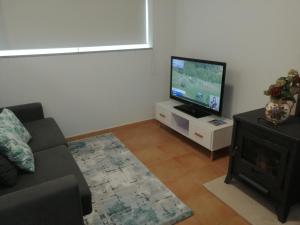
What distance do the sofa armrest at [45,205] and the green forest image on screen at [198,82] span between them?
76.5 inches

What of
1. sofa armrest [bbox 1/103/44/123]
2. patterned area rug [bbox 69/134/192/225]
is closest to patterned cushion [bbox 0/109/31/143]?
sofa armrest [bbox 1/103/44/123]

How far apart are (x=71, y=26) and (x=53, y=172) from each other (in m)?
1.96

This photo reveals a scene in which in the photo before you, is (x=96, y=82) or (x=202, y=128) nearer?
(x=202, y=128)

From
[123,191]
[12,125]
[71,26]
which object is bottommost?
[123,191]

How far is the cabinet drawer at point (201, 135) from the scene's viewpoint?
108 inches

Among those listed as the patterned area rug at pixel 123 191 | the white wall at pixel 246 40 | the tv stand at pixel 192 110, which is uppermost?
the white wall at pixel 246 40

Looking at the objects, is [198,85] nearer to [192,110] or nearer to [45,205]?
[192,110]

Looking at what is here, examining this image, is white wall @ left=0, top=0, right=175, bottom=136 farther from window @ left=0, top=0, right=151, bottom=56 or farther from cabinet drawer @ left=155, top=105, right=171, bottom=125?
cabinet drawer @ left=155, top=105, right=171, bottom=125

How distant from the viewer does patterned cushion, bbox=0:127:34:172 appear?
1.70 m

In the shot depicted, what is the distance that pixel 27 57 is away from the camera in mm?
2883

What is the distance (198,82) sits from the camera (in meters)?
3.04

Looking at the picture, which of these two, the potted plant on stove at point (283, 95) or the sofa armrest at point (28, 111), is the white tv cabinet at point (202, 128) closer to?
the potted plant on stove at point (283, 95)

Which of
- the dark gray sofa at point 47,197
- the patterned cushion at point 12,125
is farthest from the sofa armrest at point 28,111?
the dark gray sofa at point 47,197

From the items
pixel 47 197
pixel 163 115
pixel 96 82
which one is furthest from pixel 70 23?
pixel 47 197
